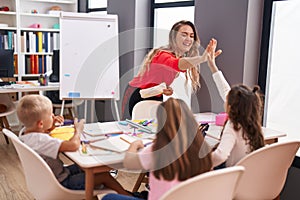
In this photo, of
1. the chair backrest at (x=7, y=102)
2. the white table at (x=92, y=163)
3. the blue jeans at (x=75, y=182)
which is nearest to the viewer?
the white table at (x=92, y=163)

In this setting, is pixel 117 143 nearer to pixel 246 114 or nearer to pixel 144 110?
pixel 246 114

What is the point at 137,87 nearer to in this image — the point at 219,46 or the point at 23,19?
the point at 219,46

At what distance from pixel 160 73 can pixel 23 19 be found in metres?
3.16

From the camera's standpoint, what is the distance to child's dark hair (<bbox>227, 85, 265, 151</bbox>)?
179 cm

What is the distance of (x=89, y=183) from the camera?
5.68 ft

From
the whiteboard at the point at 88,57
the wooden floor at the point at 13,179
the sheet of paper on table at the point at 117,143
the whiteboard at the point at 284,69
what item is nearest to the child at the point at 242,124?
the sheet of paper on table at the point at 117,143

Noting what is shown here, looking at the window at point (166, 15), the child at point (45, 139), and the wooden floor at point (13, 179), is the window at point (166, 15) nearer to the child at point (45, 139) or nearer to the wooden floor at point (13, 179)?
the wooden floor at point (13, 179)

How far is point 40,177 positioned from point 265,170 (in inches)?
44.6

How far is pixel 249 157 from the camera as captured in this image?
65.9 inches

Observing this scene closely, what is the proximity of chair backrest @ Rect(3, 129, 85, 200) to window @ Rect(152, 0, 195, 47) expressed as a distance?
7.46 feet

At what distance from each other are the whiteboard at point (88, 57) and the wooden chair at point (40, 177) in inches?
82.3

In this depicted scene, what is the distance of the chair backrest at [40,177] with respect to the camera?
5.57 ft

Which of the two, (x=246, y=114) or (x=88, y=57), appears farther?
(x=88, y=57)

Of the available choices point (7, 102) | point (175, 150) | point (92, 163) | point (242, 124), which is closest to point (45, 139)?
point (92, 163)
